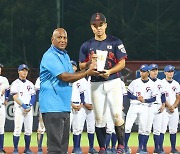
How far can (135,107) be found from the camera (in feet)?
51.2

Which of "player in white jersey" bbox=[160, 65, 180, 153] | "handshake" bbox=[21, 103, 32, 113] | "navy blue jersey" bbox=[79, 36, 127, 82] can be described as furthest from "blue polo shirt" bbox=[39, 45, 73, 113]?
"player in white jersey" bbox=[160, 65, 180, 153]

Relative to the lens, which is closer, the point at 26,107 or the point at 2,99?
the point at 26,107

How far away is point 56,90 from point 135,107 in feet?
22.4

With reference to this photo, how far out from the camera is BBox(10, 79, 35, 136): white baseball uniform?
1548cm

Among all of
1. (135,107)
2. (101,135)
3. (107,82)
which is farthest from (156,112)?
(107,82)

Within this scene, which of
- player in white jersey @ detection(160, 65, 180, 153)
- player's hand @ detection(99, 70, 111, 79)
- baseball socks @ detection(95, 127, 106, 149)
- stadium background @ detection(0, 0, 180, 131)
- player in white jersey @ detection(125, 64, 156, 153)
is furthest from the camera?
stadium background @ detection(0, 0, 180, 131)

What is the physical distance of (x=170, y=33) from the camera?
29109mm

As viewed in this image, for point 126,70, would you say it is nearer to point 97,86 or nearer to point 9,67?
point 9,67

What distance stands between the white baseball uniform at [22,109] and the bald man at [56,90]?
652 cm

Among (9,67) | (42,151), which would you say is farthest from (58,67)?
(9,67)

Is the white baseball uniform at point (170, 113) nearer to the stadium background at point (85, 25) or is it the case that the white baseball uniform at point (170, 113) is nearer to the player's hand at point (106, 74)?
the player's hand at point (106, 74)

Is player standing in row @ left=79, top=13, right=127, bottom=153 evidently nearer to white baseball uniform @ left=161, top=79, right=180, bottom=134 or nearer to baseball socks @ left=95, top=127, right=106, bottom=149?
baseball socks @ left=95, top=127, right=106, bottom=149

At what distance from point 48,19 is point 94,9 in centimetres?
211

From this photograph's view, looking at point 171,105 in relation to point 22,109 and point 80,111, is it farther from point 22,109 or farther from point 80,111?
point 22,109
